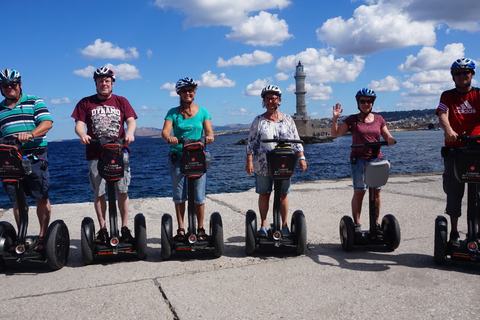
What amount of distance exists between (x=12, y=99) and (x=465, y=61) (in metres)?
5.05

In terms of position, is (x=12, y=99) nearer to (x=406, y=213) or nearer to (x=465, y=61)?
(x=465, y=61)

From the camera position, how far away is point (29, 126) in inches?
176

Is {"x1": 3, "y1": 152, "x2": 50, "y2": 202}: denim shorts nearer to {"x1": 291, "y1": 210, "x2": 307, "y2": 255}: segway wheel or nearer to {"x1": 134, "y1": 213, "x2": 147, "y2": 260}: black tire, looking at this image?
{"x1": 134, "y1": 213, "x2": 147, "y2": 260}: black tire

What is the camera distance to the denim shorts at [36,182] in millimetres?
4395

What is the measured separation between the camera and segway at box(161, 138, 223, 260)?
4352mm

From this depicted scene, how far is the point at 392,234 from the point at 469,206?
91 cm

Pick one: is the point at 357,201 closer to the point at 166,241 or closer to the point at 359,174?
the point at 359,174

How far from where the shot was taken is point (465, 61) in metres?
4.21

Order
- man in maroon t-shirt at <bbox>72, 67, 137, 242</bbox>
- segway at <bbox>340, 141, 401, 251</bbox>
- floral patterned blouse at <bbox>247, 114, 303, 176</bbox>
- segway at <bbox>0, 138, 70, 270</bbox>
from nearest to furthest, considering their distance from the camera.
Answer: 1. segway at <bbox>0, 138, 70, 270</bbox>
2. man in maroon t-shirt at <bbox>72, 67, 137, 242</bbox>
3. segway at <bbox>340, 141, 401, 251</bbox>
4. floral patterned blouse at <bbox>247, 114, 303, 176</bbox>

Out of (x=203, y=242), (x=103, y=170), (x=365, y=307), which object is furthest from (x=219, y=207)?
(x=365, y=307)

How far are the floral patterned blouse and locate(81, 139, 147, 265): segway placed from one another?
1.51 m

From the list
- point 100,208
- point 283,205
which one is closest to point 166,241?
point 100,208

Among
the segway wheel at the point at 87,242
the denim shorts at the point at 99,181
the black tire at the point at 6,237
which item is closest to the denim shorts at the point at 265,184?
the denim shorts at the point at 99,181

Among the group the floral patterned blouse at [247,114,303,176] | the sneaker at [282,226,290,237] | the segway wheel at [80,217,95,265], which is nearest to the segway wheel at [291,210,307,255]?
the sneaker at [282,226,290,237]
